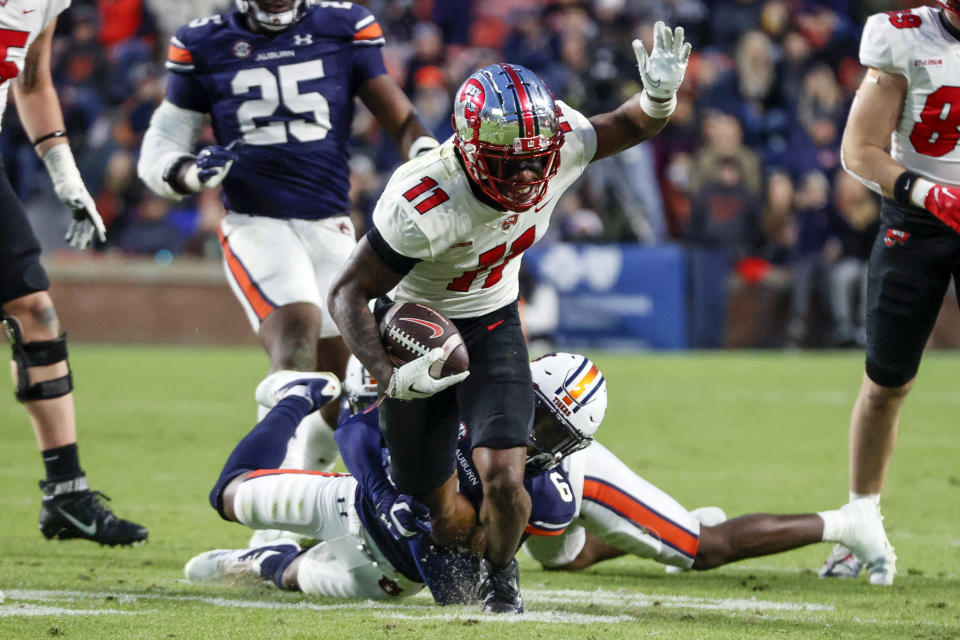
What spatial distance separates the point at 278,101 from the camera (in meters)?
5.26

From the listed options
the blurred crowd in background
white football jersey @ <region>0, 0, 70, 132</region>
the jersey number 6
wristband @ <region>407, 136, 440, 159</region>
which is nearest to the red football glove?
wristband @ <region>407, 136, 440, 159</region>

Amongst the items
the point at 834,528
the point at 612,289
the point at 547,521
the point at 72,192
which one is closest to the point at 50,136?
the point at 72,192

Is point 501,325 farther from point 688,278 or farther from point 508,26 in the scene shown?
point 508,26

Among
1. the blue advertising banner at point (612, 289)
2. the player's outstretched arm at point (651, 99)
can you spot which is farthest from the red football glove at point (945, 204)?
the blue advertising banner at point (612, 289)

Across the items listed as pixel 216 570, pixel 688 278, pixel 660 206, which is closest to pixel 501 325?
pixel 216 570

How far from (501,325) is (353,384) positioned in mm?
730

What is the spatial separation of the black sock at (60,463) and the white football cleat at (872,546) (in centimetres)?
271

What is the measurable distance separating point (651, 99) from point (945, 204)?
103cm

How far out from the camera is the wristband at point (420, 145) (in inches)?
205

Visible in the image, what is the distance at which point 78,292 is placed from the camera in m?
13.2

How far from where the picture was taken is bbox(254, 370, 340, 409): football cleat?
4.38 m

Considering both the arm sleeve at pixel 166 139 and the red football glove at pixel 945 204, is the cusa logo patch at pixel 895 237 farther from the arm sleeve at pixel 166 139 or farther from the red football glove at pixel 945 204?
the arm sleeve at pixel 166 139

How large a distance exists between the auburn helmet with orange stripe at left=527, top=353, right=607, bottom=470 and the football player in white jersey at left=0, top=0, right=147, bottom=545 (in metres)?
1.58

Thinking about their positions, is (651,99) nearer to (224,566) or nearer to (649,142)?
(224,566)
